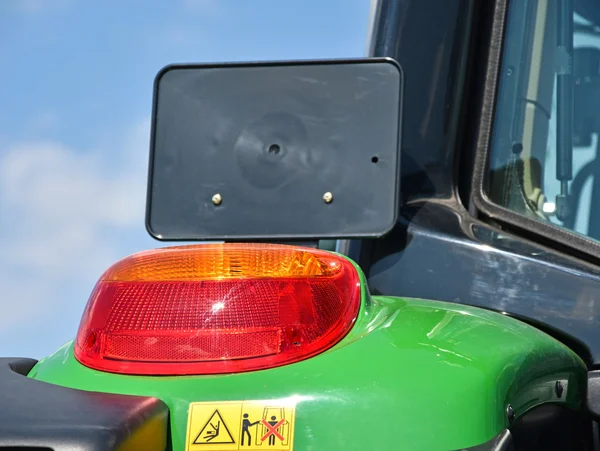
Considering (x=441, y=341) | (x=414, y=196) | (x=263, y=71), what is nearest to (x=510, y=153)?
(x=414, y=196)

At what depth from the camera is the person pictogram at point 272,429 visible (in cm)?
120

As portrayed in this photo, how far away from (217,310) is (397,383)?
0.27 meters

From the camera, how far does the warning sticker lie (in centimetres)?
120

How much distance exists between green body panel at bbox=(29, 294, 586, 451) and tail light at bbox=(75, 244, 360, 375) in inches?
1.0

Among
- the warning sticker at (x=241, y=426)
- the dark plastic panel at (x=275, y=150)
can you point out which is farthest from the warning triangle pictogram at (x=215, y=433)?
the dark plastic panel at (x=275, y=150)

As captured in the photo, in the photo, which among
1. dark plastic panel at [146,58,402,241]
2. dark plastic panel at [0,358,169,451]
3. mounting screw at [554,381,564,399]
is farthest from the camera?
dark plastic panel at [146,58,402,241]

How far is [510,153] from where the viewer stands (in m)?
1.78

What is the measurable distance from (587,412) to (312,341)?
1.63 feet

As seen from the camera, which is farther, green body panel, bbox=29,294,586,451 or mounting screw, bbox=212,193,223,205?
mounting screw, bbox=212,193,223,205

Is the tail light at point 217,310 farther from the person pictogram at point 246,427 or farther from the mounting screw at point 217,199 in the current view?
the mounting screw at point 217,199

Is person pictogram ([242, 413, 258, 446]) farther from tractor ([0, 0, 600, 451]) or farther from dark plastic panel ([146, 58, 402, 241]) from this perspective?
dark plastic panel ([146, 58, 402, 241])

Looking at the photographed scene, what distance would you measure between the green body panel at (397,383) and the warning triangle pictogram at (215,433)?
3 centimetres

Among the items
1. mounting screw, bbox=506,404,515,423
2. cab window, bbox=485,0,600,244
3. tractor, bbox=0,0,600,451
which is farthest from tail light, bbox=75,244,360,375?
cab window, bbox=485,0,600,244

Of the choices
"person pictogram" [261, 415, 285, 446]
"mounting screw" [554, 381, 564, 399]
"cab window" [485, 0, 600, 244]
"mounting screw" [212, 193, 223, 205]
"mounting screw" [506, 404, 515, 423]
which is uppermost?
"cab window" [485, 0, 600, 244]
